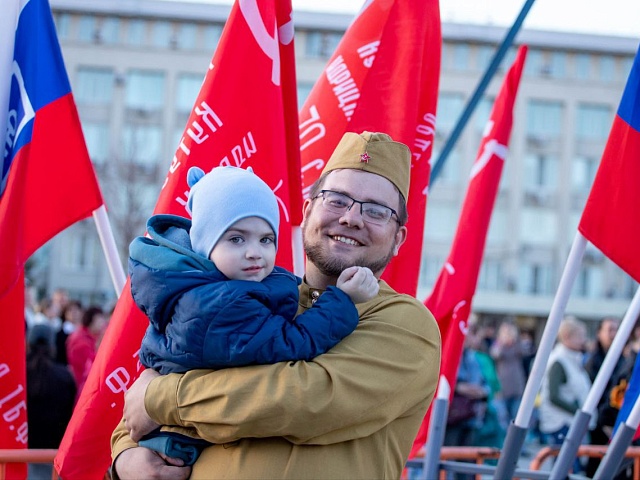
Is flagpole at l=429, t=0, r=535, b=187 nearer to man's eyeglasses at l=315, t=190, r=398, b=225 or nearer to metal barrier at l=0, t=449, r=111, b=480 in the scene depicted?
man's eyeglasses at l=315, t=190, r=398, b=225

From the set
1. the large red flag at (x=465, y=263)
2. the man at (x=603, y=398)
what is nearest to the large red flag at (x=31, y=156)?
the large red flag at (x=465, y=263)

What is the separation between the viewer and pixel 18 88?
377cm

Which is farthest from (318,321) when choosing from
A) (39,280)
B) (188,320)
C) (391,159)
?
(39,280)

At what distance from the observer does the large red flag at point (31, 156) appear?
3.68m

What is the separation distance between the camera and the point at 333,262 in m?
2.79

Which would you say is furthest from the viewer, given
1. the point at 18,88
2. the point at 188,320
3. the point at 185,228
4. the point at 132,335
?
the point at 18,88

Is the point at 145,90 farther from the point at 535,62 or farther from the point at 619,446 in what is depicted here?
the point at 619,446

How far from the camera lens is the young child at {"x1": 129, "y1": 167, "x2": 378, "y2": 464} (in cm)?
224

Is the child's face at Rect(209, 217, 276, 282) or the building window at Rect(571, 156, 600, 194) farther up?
the child's face at Rect(209, 217, 276, 282)

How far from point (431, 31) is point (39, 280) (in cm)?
4020

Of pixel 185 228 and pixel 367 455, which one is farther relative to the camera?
pixel 185 228

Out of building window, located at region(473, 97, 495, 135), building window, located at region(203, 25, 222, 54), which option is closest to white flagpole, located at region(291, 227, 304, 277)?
building window, located at region(473, 97, 495, 135)

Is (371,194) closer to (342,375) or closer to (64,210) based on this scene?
(342,375)

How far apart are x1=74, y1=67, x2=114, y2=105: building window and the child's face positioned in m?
42.4
